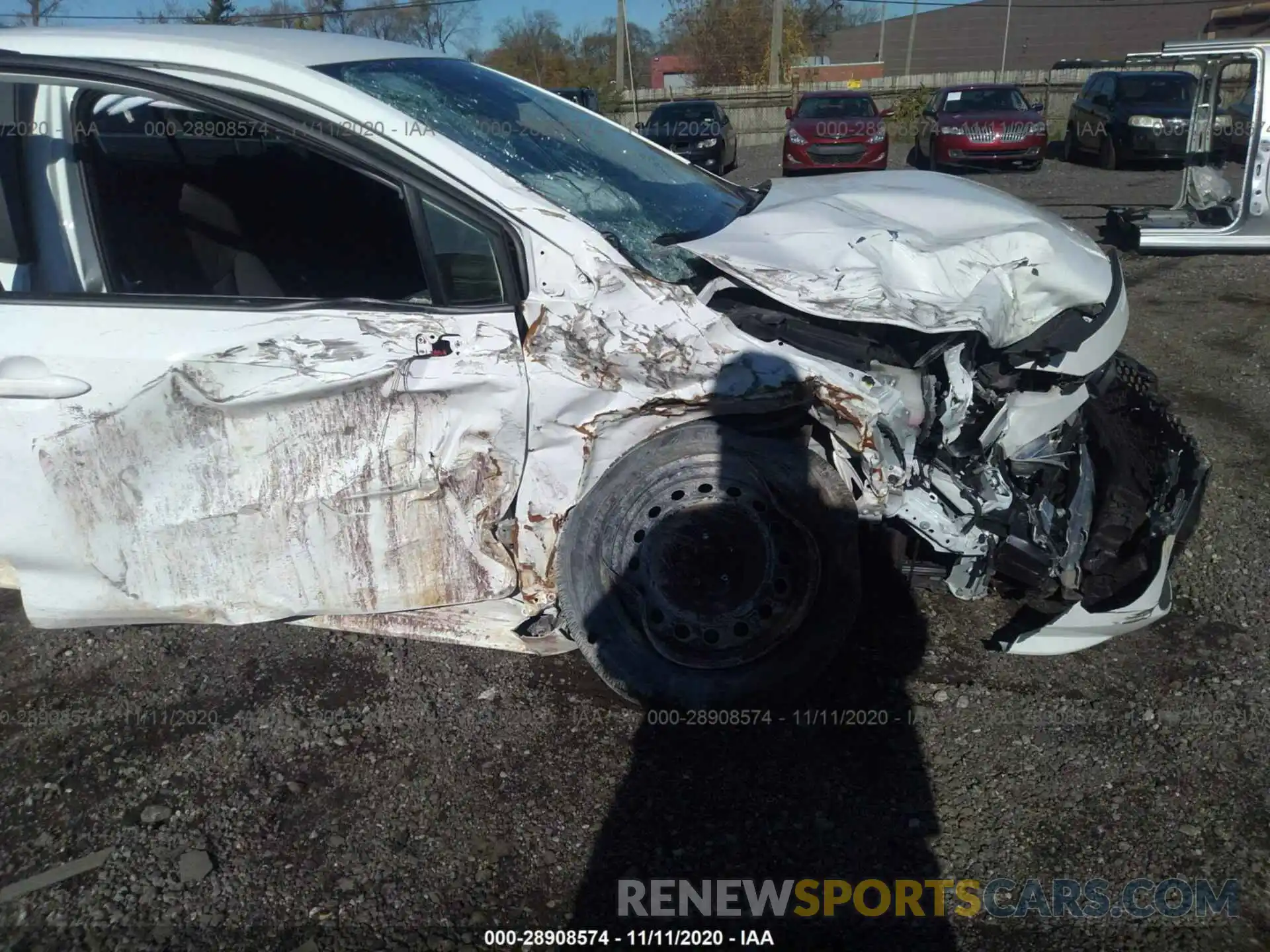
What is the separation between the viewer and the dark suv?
14.5m

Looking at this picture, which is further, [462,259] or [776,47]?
[776,47]

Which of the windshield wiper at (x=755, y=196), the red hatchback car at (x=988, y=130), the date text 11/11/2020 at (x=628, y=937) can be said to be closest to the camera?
the date text 11/11/2020 at (x=628, y=937)

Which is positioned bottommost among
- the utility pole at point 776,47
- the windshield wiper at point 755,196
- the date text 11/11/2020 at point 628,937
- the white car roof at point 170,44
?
the date text 11/11/2020 at point 628,937

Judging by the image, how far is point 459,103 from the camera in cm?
290

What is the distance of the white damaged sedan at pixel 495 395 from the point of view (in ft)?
8.09

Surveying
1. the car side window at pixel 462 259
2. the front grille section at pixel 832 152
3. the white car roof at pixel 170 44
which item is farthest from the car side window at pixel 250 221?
the front grille section at pixel 832 152

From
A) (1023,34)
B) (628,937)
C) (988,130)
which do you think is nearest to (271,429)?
(628,937)

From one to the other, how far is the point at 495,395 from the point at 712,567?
2.50 ft

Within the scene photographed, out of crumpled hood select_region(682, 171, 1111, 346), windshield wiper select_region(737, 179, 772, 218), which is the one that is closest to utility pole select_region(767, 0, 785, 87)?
windshield wiper select_region(737, 179, 772, 218)

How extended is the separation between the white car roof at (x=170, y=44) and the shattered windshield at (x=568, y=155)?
4.9 inches

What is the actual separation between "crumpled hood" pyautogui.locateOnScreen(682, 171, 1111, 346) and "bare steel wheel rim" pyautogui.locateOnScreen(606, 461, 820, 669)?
21.4 inches

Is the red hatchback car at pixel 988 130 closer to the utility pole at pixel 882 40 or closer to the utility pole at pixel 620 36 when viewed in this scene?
the utility pole at pixel 620 36

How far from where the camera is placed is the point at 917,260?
104 inches

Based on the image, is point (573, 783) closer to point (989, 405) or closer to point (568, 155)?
point (989, 405)
